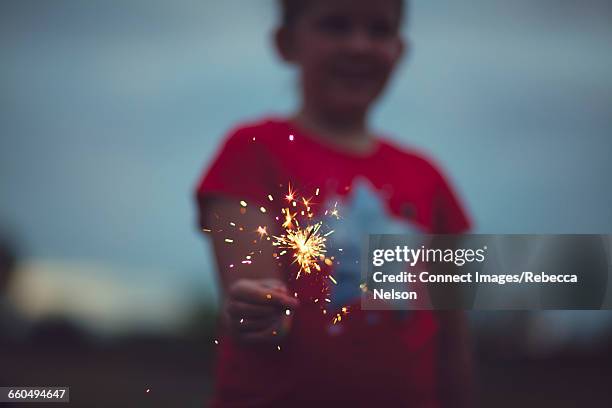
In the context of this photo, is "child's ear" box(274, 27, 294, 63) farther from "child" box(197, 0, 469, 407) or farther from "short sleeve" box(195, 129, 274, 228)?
"short sleeve" box(195, 129, 274, 228)

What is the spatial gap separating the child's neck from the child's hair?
166 mm

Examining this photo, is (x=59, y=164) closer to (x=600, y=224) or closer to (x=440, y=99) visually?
(x=440, y=99)

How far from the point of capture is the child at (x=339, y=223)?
3.57 ft

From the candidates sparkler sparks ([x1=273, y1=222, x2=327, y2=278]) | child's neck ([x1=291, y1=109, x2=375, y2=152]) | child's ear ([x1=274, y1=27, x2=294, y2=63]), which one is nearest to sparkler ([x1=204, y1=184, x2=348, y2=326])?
sparkler sparks ([x1=273, y1=222, x2=327, y2=278])

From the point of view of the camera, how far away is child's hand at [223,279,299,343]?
3.52ft

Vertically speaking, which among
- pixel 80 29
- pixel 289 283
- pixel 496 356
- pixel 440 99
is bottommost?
pixel 496 356

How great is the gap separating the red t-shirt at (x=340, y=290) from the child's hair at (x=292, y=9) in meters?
0.18

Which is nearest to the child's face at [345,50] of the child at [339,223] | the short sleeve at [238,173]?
the child at [339,223]

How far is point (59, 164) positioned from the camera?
3.85ft

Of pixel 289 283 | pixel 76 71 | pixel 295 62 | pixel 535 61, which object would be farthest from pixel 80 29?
pixel 535 61

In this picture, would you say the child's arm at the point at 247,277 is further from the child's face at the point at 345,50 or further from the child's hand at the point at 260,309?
the child's face at the point at 345,50

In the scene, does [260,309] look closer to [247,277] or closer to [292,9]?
[247,277]

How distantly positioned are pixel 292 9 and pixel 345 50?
0.41 feet

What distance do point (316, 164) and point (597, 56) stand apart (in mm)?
586
